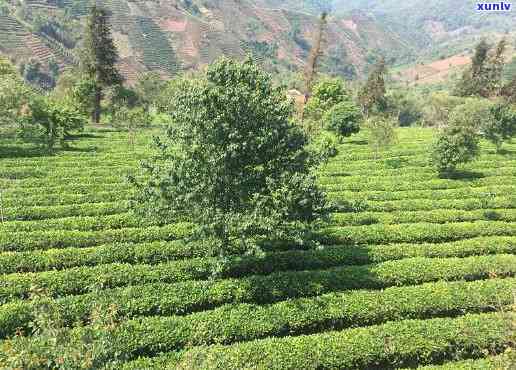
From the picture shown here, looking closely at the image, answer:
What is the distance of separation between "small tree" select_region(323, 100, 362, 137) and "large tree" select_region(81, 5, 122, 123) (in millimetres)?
38826

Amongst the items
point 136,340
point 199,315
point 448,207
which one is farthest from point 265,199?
point 448,207

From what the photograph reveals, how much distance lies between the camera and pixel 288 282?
20.2 metres

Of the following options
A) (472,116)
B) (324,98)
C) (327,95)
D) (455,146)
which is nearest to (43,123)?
(324,98)

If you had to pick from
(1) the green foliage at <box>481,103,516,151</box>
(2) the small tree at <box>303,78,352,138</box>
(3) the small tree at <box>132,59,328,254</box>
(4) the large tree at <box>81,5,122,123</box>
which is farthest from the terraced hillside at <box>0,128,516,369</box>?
(4) the large tree at <box>81,5,122,123</box>

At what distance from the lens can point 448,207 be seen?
102 feet

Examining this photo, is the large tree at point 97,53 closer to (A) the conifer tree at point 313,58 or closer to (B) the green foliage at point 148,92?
(B) the green foliage at point 148,92

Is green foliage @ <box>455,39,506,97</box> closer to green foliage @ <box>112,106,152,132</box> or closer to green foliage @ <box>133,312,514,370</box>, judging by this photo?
green foliage @ <box>112,106,152,132</box>

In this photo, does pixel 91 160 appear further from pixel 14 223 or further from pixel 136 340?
pixel 136 340

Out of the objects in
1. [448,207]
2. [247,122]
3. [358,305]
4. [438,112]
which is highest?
[438,112]

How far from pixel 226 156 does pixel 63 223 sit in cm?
1385

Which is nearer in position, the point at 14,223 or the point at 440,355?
the point at 440,355

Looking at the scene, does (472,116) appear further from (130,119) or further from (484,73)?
(484,73)

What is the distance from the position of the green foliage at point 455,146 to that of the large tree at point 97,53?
170ft

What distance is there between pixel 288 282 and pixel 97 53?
197ft
